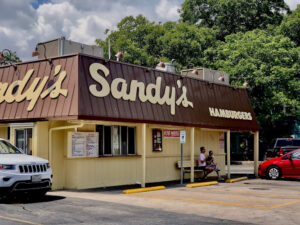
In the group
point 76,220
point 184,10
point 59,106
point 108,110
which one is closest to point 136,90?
point 108,110

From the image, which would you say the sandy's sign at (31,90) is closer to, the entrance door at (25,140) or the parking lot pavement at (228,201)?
the entrance door at (25,140)

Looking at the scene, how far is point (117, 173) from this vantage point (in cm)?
1761

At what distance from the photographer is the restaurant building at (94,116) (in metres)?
15.1

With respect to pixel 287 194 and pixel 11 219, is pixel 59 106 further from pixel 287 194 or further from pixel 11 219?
pixel 287 194

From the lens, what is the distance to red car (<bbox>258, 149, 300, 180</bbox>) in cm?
2078

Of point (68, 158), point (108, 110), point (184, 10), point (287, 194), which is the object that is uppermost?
point (184, 10)

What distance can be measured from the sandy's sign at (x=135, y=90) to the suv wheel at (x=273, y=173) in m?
5.41

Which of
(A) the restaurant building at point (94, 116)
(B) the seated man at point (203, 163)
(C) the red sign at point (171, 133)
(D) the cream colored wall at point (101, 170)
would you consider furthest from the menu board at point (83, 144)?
(B) the seated man at point (203, 163)

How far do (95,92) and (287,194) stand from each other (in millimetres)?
7680

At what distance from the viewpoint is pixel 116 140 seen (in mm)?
17953

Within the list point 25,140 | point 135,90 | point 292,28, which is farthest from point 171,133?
point 292,28

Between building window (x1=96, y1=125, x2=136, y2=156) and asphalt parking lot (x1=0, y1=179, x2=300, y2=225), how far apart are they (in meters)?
2.19

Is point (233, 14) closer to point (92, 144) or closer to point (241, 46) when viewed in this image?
point (241, 46)

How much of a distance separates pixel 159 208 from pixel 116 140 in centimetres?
657
